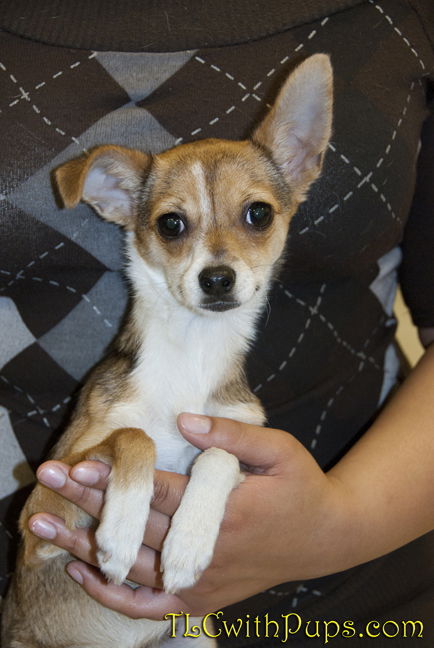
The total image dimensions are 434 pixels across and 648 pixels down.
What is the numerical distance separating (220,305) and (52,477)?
775 millimetres

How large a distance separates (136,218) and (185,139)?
368 mm

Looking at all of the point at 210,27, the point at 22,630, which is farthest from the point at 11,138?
the point at 22,630

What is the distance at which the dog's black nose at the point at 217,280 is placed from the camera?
6.99 ft

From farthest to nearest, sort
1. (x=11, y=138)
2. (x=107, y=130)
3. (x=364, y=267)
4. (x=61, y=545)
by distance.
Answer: (x=364, y=267), (x=107, y=130), (x=11, y=138), (x=61, y=545)

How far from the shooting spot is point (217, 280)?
2.13 metres

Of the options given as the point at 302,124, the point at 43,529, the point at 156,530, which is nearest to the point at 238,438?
the point at 156,530

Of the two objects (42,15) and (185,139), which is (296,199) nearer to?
(185,139)

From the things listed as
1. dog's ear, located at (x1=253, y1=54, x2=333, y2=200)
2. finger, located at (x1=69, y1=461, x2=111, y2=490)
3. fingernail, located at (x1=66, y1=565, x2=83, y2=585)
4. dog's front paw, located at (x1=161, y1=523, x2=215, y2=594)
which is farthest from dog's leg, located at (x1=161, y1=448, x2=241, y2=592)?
dog's ear, located at (x1=253, y1=54, x2=333, y2=200)

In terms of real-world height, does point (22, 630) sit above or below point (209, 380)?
below

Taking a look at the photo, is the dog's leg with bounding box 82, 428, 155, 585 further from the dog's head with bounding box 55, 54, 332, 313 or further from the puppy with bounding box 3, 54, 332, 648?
the dog's head with bounding box 55, 54, 332, 313

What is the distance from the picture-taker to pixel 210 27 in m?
2.18

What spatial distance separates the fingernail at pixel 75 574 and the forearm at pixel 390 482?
750mm

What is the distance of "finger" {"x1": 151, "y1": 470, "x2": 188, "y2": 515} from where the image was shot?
6.07 ft

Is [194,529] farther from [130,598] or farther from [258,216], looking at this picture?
[258,216]
